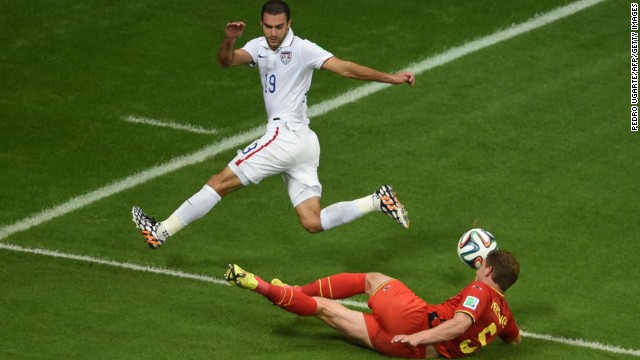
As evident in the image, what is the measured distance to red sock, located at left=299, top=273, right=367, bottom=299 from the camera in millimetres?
11703

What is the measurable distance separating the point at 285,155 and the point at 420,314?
7.65 feet

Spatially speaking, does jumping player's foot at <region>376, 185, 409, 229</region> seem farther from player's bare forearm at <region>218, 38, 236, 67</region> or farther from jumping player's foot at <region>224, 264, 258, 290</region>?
jumping player's foot at <region>224, 264, 258, 290</region>

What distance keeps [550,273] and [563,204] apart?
1.52m

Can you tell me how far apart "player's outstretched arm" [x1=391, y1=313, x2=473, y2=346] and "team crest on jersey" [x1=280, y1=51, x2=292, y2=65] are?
3.03 meters

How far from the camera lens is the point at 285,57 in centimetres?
1260

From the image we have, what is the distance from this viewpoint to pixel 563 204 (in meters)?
14.5

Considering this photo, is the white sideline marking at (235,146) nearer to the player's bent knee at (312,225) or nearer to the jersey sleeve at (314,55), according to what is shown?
the player's bent knee at (312,225)

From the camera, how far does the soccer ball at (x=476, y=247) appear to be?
11781mm

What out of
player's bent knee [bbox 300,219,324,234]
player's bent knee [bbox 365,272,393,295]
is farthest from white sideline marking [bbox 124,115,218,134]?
player's bent knee [bbox 365,272,393,295]

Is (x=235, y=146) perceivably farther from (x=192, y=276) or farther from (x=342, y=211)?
(x=342, y=211)

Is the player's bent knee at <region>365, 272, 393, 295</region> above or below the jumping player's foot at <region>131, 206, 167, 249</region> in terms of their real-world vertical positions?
below

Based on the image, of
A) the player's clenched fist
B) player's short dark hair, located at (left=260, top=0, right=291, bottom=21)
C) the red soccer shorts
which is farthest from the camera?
player's short dark hair, located at (left=260, top=0, right=291, bottom=21)

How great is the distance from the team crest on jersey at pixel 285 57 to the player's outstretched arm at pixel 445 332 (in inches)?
119

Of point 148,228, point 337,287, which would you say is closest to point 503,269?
point 337,287
